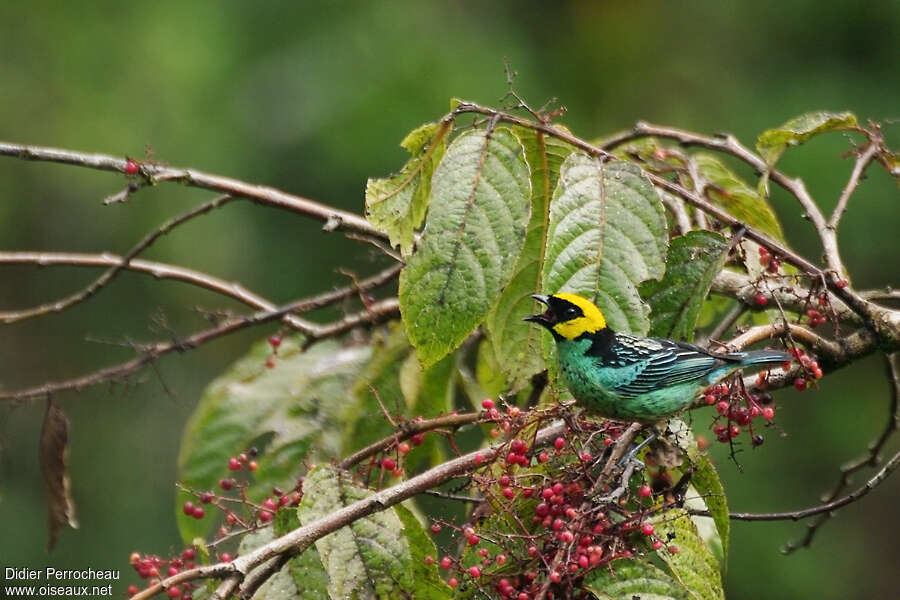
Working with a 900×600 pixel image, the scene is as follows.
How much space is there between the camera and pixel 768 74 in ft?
36.5

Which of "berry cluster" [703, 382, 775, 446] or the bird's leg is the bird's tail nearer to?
"berry cluster" [703, 382, 775, 446]

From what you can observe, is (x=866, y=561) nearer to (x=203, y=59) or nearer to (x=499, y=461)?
(x=203, y=59)

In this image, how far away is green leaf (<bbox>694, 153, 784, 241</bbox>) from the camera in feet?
11.1

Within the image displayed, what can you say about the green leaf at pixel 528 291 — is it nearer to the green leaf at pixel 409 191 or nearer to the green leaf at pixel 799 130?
the green leaf at pixel 409 191

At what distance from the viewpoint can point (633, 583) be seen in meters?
2.26

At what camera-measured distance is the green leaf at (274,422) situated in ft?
11.2

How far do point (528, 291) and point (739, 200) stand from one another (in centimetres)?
95

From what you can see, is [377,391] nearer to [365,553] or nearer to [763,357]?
[365,553]

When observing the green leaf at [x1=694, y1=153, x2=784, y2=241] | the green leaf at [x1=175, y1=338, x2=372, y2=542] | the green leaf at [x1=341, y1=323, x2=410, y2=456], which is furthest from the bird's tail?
the green leaf at [x1=175, y1=338, x2=372, y2=542]

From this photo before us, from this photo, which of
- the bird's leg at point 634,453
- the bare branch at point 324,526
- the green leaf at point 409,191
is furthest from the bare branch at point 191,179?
the bird's leg at point 634,453

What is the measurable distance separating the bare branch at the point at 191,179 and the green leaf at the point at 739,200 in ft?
3.58

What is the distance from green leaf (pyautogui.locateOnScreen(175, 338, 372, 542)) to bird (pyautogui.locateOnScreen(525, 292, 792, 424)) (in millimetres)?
811

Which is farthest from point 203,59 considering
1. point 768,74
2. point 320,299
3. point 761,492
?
point 320,299

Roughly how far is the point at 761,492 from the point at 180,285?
5.65 meters
